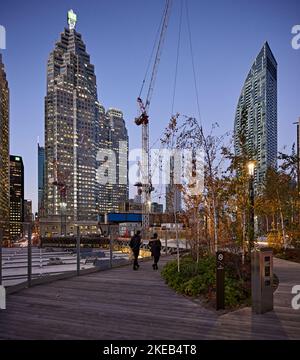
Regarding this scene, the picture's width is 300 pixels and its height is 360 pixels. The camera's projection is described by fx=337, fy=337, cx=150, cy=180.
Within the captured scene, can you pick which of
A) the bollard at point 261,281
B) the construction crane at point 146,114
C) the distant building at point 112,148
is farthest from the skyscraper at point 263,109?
the distant building at point 112,148

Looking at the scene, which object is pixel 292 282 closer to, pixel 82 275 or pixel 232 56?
Result: pixel 82 275

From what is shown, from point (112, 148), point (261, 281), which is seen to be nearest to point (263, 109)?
point (261, 281)

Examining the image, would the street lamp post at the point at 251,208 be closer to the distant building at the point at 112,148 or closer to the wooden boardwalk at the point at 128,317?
the wooden boardwalk at the point at 128,317

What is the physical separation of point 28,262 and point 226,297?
530 centimetres

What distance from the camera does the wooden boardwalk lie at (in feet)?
18.1

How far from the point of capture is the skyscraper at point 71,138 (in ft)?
505

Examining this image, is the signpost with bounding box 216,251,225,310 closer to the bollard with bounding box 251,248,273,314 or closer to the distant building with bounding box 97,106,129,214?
the bollard with bounding box 251,248,273,314

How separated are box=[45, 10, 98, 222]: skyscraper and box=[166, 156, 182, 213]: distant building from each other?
134 metres

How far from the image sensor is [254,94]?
28.9 metres

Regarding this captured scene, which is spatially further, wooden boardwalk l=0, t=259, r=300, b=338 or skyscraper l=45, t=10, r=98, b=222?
skyscraper l=45, t=10, r=98, b=222

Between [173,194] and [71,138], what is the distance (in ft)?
489

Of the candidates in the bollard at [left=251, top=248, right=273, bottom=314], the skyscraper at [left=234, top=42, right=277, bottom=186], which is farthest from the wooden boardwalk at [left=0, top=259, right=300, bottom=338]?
the skyscraper at [left=234, top=42, right=277, bottom=186]

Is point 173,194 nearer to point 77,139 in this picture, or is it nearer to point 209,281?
point 209,281

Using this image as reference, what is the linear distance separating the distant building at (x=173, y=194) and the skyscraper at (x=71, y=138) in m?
134
